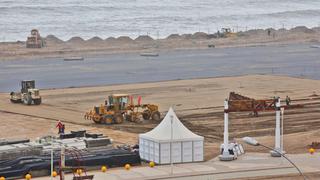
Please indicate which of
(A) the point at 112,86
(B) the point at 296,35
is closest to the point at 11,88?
(A) the point at 112,86

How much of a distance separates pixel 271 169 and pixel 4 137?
18700 mm

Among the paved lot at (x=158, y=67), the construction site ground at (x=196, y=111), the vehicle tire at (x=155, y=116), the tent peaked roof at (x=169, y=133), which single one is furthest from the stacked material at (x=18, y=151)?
the paved lot at (x=158, y=67)

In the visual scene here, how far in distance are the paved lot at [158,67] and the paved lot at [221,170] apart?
36245mm

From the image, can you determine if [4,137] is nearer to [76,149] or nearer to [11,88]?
[76,149]

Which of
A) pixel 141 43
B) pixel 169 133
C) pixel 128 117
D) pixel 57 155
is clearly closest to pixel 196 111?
pixel 128 117

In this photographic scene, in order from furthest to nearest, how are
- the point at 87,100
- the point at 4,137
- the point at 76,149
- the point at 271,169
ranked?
the point at 87,100 → the point at 4,137 → the point at 76,149 → the point at 271,169

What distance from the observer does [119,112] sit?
61.8m

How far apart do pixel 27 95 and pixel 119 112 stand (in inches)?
452

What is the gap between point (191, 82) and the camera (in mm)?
83750

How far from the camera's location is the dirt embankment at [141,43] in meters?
116

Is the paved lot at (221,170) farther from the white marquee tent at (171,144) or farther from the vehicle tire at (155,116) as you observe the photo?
the vehicle tire at (155,116)

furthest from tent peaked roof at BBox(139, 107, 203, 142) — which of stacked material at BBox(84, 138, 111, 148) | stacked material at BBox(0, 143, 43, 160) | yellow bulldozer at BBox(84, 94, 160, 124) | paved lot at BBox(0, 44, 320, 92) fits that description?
paved lot at BBox(0, 44, 320, 92)

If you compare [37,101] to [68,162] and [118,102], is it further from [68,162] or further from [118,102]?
[68,162]

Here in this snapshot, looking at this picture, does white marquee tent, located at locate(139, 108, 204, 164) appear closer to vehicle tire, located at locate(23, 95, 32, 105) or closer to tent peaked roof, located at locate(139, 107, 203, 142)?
tent peaked roof, located at locate(139, 107, 203, 142)
